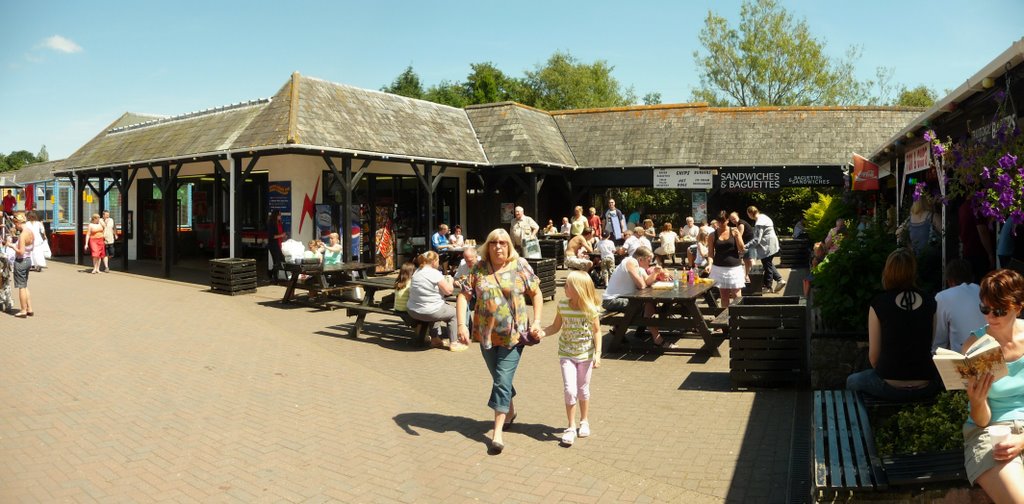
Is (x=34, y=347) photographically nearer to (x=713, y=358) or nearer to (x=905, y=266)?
(x=713, y=358)

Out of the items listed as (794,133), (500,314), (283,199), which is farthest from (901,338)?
(794,133)

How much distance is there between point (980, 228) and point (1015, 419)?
482 centimetres

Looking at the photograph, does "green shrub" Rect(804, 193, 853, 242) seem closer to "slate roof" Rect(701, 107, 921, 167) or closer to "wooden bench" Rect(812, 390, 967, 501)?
"slate roof" Rect(701, 107, 921, 167)

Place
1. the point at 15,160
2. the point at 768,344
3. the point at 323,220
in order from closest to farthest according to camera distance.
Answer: the point at 768,344
the point at 323,220
the point at 15,160

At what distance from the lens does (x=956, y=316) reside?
5016 mm

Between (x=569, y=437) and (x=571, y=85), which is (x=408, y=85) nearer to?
A: (x=571, y=85)

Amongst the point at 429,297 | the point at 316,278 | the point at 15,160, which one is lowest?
the point at 316,278

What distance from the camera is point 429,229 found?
19000mm

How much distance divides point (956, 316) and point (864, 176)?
10.7 meters

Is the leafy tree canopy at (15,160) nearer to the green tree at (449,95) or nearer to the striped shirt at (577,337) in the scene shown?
the green tree at (449,95)

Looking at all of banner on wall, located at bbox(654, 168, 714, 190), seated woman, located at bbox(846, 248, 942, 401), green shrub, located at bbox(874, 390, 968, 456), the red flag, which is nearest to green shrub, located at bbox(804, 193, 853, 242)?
banner on wall, located at bbox(654, 168, 714, 190)

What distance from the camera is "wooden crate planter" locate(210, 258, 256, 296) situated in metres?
15.1

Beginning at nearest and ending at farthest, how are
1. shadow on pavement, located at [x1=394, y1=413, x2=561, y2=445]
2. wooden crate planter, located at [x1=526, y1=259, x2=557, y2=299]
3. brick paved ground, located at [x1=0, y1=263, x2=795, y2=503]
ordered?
brick paved ground, located at [x1=0, y1=263, x2=795, y2=503], shadow on pavement, located at [x1=394, y1=413, x2=561, y2=445], wooden crate planter, located at [x1=526, y1=259, x2=557, y2=299]

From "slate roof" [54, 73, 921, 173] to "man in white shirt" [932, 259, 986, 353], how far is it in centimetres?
1311
